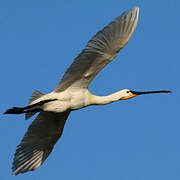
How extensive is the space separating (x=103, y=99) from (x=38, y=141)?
2.51m

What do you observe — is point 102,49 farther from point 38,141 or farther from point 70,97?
point 38,141

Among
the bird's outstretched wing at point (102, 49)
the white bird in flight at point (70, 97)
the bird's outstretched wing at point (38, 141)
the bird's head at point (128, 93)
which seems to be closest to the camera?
the bird's outstretched wing at point (102, 49)

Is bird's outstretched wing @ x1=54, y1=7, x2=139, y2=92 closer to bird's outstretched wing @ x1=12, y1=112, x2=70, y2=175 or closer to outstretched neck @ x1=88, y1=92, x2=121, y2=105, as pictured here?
outstretched neck @ x1=88, y1=92, x2=121, y2=105

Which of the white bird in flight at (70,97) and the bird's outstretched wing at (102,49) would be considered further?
the white bird in flight at (70,97)

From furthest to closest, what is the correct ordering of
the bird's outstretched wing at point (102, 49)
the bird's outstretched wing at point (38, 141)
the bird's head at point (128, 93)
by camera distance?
the bird's outstretched wing at point (38, 141)
the bird's head at point (128, 93)
the bird's outstretched wing at point (102, 49)

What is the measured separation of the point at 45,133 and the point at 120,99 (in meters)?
2.47

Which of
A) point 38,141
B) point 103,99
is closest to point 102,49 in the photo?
point 103,99

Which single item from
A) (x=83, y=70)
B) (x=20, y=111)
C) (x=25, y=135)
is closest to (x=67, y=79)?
(x=83, y=70)

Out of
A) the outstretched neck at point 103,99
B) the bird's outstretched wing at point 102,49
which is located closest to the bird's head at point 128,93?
the outstretched neck at point 103,99

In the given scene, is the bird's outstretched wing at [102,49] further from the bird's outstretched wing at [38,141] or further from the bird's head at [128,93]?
the bird's outstretched wing at [38,141]

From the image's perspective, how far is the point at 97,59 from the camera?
1220 centimetres

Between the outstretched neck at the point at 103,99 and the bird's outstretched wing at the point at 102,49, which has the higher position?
the bird's outstretched wing at the point at 102,49

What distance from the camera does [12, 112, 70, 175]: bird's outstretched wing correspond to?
13.9 meters

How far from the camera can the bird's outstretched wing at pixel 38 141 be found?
13906 millimetres
